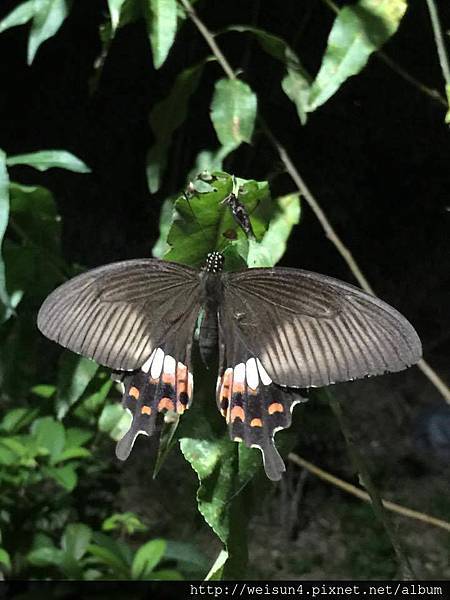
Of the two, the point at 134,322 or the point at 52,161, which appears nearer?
the point at 134,322

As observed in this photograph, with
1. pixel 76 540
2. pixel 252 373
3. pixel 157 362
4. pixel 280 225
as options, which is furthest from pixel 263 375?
pixel 76 540

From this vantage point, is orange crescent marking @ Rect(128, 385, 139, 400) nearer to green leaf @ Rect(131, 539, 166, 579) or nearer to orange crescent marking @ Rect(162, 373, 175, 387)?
orange crescent marking @ Rect(162, 373, 175, 387)

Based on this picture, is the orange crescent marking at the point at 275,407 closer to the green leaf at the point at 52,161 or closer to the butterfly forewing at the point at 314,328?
the butterfly forewing at the point at 314,328

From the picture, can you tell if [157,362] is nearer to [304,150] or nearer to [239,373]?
[239,373]

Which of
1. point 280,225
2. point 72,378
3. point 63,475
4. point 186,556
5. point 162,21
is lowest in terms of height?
point 186,556

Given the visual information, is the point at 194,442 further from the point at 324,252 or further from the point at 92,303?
the point at 324,252

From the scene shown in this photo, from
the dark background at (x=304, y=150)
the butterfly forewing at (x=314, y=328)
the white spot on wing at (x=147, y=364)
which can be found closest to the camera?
the butterfly forewing at (x=314, y=328)

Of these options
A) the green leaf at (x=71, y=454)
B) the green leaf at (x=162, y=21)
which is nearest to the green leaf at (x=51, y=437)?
the green leaf at (x=71, y=454)
